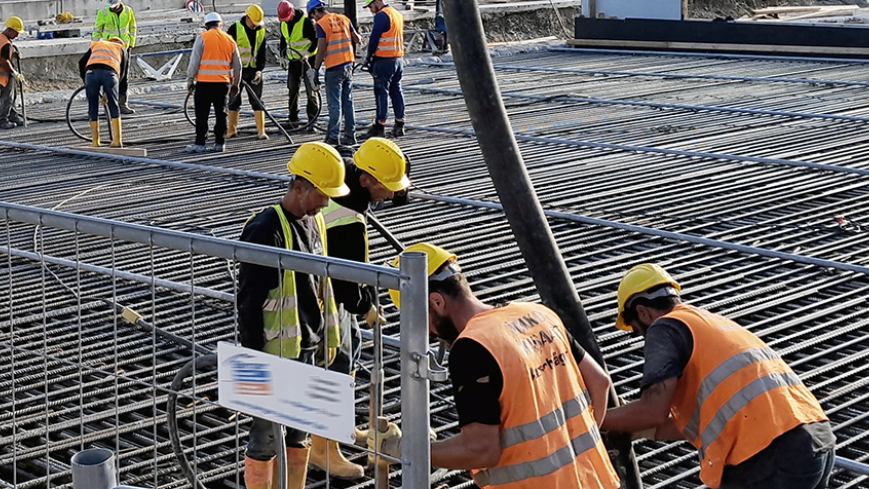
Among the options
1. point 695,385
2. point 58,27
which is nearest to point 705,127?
point 695,385

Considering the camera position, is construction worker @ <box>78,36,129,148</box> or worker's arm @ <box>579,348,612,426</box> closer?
worker's arm @ <box>579,348,612,426</box>

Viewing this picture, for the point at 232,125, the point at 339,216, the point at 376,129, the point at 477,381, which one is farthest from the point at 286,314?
the point at 232,125

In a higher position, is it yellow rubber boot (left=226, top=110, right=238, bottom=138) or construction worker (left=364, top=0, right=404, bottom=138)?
construction worker (left=364, top=0, right=404, bottom=138)

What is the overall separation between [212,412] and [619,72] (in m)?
14.6

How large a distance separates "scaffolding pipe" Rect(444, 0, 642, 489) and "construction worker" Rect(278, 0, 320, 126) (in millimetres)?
10218

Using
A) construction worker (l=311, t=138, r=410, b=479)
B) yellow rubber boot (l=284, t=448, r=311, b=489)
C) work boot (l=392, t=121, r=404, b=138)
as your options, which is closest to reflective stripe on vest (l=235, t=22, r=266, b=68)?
work boot (l=392, t=121, r=404, b=138)

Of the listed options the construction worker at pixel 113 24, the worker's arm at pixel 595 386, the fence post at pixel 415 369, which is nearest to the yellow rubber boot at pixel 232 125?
the construction worker at pixel 113 24

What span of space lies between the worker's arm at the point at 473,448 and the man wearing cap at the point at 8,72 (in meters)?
12.8

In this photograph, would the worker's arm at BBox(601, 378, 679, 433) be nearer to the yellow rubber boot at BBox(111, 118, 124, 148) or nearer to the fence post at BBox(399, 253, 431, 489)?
the fence post at BBox(399, 253, 431, 489)

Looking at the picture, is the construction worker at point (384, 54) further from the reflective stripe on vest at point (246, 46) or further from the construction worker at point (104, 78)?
the construction worker at point (104, 78)

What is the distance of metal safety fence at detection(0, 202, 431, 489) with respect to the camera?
2.71 meters

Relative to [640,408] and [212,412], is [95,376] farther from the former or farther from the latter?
[640,408]

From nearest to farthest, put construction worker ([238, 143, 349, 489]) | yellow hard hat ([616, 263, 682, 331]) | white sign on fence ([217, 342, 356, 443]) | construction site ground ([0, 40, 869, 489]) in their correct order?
white sign on fence ([217, 342, 356, 443]), yellow hard hat ([616, 263, 682, 331]), construction worker ([238, 143, 349, 489]), construction site ground ([0, 40, 869, 489])

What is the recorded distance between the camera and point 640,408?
3463mm
